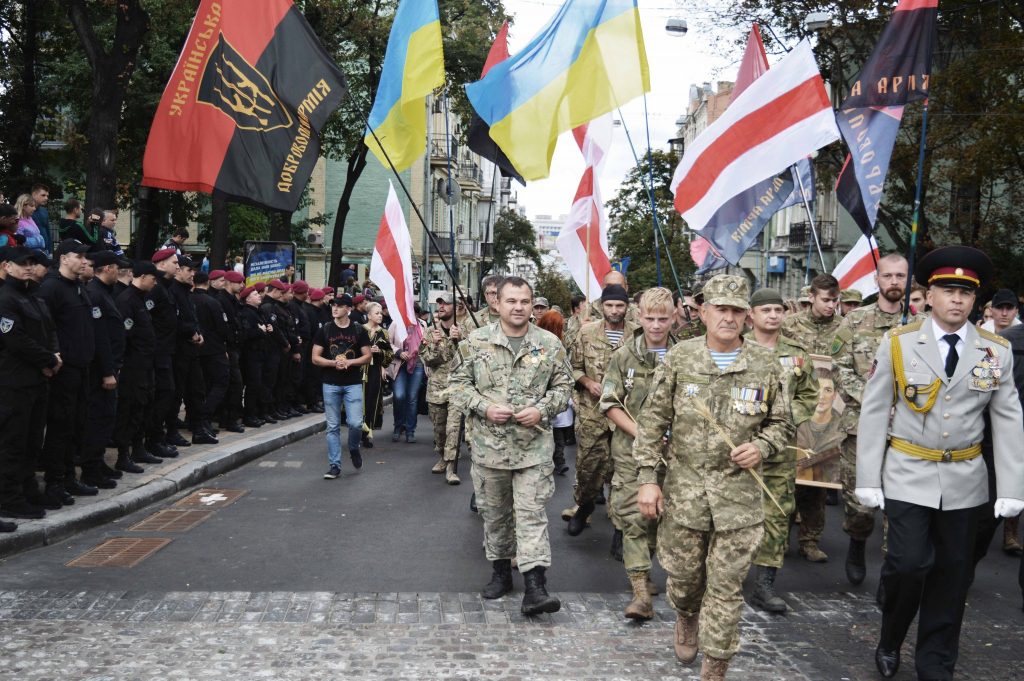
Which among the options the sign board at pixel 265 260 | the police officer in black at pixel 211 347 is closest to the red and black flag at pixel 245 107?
the police officer in black at pixel 211 347

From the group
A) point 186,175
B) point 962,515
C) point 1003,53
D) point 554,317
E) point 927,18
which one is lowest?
point 962,515

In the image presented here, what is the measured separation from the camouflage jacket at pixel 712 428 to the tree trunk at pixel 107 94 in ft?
45.3

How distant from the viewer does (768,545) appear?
6.70 metres

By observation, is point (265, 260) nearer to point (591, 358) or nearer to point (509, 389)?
point (591, 358)

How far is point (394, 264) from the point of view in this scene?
11477mm

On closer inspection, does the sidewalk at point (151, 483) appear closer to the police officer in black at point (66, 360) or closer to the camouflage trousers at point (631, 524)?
the police officer in black at point (66, 360)

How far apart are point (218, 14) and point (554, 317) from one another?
4306 mm

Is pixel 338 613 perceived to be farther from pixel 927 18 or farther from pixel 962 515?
pixel 927 18

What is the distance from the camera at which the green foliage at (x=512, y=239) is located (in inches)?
2936

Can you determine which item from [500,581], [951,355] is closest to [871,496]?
[951,355]

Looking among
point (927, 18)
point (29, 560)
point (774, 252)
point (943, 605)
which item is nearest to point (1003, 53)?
point (927, 18)

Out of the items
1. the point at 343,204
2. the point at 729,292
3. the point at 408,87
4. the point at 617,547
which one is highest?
the point at 343,204

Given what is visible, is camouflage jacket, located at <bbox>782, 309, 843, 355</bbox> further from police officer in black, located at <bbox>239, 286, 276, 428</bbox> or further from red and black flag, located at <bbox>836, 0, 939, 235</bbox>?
police officer in black, located at <bbox>239, 286, 276, 428</bbox>

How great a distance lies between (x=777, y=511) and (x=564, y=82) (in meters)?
4.74
